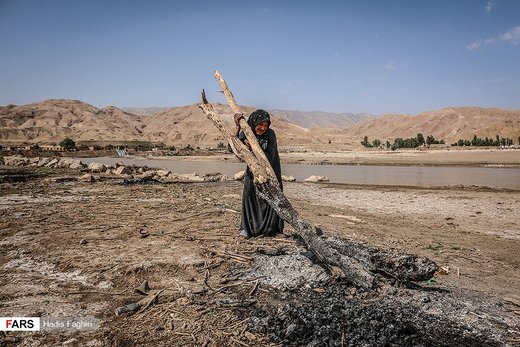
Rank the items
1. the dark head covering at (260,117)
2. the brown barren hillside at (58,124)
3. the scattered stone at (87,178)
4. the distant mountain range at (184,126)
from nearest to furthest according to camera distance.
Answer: the dark head covering at (260,117) < the scattered stone at (87,178) < the brown barren hillside at (58,124) < the distant mountain range at (184,126)

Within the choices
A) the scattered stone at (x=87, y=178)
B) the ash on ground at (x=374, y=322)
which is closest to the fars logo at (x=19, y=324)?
the ash on ground at (x=374, y=322)

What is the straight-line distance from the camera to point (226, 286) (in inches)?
159

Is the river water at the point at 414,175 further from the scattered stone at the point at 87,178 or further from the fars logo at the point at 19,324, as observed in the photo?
the fars logo at the point at 19,324

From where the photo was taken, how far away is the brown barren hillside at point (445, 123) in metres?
132

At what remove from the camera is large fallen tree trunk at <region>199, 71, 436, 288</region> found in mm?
4023

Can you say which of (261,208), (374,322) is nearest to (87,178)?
(261,208)

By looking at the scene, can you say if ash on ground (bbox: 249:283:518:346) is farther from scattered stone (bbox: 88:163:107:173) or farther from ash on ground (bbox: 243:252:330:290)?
scattered stone (bbox: 88:163:107:173)

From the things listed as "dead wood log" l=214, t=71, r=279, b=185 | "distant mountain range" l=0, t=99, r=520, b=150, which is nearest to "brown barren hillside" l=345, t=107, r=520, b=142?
"distant mountain range" l=0, t=99, r=520, b=150

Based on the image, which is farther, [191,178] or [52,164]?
[52,164]

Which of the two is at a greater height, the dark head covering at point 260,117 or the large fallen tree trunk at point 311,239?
the dark head covering at point 260,117

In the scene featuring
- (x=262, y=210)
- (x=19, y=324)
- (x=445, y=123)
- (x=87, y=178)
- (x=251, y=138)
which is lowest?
(x=19, y=324)

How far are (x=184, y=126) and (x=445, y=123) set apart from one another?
111474mm

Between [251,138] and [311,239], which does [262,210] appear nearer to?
[251,138]

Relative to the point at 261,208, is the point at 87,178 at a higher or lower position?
lower
